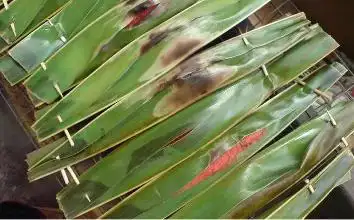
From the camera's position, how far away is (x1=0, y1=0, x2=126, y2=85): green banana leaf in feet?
5.03

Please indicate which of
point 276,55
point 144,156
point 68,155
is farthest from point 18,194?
point 276,55

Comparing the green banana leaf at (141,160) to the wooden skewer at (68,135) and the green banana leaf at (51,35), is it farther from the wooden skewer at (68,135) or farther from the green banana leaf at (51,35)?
the green banana leaf at (51,35)

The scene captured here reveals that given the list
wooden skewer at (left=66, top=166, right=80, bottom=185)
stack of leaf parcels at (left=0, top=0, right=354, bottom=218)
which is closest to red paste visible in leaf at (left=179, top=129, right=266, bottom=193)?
stack of leaf parcels at (left=0, top=0, right=354, bottom=218)

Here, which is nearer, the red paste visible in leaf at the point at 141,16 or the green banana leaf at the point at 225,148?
the green banana leaf at the point at 225,148

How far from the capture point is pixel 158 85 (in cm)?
150

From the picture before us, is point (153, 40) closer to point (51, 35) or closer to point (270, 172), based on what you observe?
point (51, 35)

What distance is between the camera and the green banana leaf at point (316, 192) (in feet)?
4.82

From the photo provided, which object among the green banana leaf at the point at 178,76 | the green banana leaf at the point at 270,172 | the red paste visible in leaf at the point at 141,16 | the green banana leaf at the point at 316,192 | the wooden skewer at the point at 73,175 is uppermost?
the red paste visible in leaf at the point at 141,16

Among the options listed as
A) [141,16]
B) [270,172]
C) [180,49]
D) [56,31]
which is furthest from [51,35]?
[270,172]

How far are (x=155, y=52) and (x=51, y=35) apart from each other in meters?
0.36

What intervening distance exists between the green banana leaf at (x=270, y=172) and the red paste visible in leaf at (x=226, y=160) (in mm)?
32

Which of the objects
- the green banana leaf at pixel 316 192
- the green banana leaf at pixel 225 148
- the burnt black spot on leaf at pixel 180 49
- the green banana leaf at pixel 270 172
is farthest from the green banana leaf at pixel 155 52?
the green banana leaf at pixel 316 192

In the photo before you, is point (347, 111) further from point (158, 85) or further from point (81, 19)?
point (81, 19)

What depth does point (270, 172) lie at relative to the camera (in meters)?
1.48
